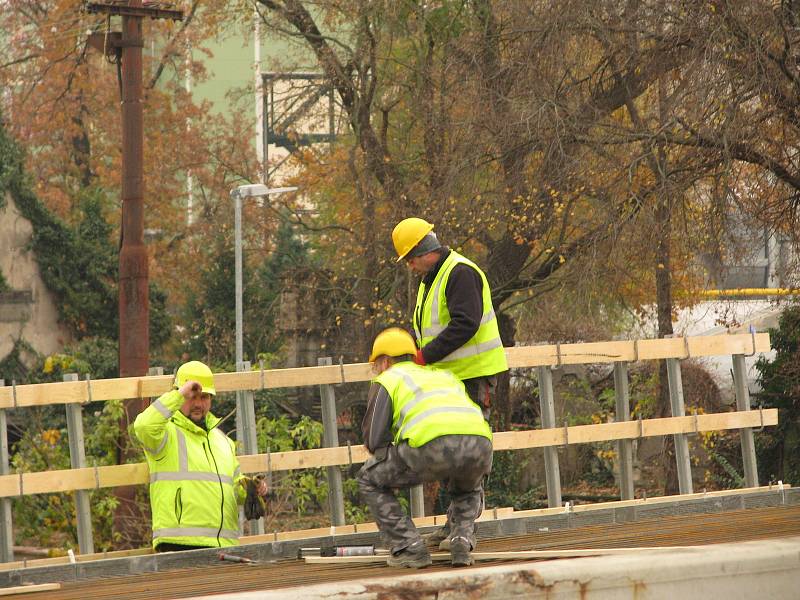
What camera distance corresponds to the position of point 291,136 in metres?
33.3

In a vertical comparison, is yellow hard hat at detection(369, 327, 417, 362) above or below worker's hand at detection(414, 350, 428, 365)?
above

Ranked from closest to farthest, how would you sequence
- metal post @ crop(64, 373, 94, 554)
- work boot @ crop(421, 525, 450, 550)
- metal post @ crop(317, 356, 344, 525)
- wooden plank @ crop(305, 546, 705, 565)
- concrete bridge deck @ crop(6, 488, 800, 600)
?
concrete bridge deck @ crop(6, 488, 800, 600) → wooden plank @ crop(305, 546, 705, 565) → work boot @ crop(421, 525, 450, 550) → metal post @ crop(64, 373, 94, 554) → metal post @ crop(317, 356, 344, 525)

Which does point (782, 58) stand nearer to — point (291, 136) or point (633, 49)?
point (633, 49)

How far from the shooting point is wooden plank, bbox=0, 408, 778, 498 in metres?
8.44

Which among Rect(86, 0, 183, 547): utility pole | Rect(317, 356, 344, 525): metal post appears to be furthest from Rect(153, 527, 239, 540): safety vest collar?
Rect(86, 0, 183, 547): utility pole

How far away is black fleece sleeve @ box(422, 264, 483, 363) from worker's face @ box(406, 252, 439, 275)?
0.43 feet

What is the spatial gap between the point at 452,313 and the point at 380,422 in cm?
88

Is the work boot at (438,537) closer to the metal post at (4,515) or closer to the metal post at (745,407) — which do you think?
the metal post at (4,515)

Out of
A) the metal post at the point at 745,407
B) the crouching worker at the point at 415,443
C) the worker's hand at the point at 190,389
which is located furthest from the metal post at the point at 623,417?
the crouching worker at the point at 415,443

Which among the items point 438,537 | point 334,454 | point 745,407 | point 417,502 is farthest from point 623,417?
point 438,537

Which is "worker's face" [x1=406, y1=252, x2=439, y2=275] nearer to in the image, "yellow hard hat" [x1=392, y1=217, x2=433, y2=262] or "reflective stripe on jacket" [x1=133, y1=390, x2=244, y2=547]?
"yellow hard hat" [x1=392, y1=217, x2=433, y2=262]

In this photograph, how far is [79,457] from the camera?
28.7 ft

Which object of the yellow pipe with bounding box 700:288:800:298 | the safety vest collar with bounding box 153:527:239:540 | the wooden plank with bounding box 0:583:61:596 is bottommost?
the wooden plank with bounding box 0:583:61:596

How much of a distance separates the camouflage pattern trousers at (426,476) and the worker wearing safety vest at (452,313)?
64 centimetres
